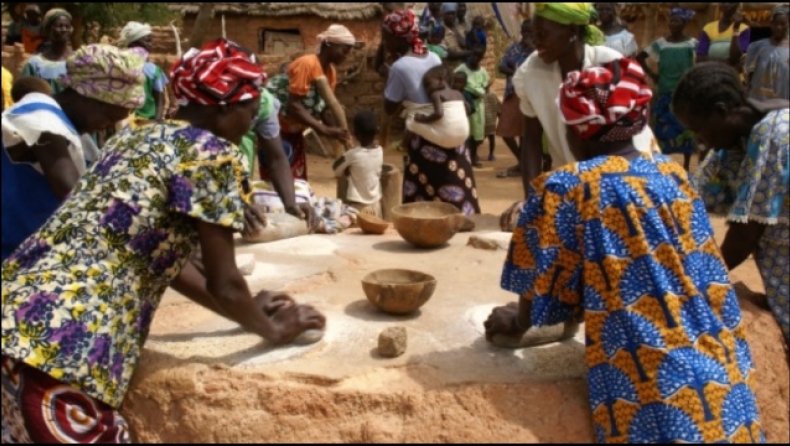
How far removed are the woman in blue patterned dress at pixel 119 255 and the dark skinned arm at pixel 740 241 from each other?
1.55m

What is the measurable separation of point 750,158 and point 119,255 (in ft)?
6.22

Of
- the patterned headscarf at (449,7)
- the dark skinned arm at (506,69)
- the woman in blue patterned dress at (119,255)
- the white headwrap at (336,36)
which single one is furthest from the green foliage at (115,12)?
the woman in blue patterned dress at (119,255)

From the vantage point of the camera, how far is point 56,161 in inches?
111

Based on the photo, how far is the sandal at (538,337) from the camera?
269 centimetres

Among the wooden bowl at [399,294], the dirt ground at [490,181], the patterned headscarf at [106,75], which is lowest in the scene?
the dirt ground at [490,181]

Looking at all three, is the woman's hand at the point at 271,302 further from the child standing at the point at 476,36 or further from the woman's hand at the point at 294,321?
the child standing at the point at 476,36

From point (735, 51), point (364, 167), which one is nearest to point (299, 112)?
point (364, 167)

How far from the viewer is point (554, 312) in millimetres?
2359

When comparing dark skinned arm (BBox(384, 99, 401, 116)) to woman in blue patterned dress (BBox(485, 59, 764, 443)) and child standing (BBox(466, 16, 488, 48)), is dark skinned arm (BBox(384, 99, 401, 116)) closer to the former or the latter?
woman in blue patterned dress (BBox(485, 59, 764, 443))

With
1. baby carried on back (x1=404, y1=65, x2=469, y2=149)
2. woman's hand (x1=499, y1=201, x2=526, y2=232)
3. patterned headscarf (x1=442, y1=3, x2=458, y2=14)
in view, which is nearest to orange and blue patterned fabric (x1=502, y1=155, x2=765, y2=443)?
woman's hand (x1=499, y1=201, x2=526, y2=232)

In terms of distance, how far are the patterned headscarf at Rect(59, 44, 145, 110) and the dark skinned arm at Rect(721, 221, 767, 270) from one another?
6.83ft

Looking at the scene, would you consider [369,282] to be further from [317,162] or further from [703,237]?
[317,162]

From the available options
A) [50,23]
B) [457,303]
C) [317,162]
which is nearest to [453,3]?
[317,162]

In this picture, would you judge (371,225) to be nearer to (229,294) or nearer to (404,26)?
(404,26)
